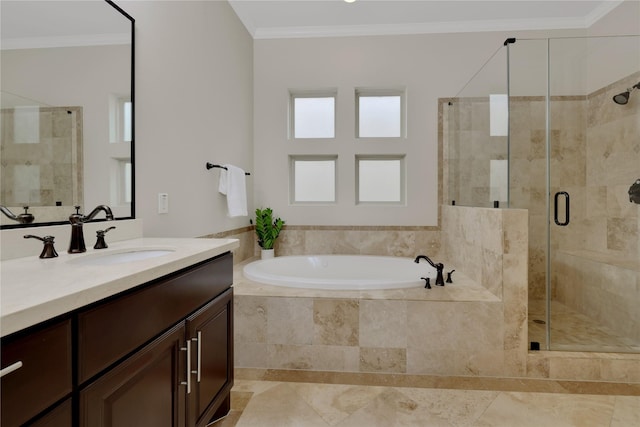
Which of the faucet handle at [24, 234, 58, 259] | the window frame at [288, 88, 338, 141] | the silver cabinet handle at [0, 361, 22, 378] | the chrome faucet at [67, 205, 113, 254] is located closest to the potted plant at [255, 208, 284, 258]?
the window frame at [288, 88, 338, 141]

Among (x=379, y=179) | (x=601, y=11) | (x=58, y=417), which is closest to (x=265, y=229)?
(x=379, y=179)

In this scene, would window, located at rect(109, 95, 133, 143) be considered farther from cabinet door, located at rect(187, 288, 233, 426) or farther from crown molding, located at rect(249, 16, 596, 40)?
crown molding, located at rect(249, 16, 596, 40)

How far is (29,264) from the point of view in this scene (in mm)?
985

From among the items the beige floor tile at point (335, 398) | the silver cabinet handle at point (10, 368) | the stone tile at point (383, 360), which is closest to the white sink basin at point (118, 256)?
the silver cabinet handle at point (10, 368)

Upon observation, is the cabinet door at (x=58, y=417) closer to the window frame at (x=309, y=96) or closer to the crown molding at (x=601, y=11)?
the window frame at (x=309, y=96)

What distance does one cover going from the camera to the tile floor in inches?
63.3

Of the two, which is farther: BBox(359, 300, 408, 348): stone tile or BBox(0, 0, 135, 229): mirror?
BBox(359, 300, 408, 348): stone tile

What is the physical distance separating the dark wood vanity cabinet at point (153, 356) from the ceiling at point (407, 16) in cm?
246

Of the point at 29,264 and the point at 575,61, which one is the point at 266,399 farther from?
the point at 575,61

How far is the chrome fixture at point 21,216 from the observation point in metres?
1.06

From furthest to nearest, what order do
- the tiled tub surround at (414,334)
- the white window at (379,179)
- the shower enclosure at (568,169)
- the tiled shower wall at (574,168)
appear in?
the white window at (379,179)
the tiled shower wall at (574,168)
the shower enclosure at (568,169)
the tiled tub surround at (414,334)

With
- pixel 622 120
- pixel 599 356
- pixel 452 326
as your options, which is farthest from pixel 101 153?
pixel 622 120

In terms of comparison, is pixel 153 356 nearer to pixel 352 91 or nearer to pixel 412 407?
pixel 412 407

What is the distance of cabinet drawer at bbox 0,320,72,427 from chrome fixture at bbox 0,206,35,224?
0.66 metres
